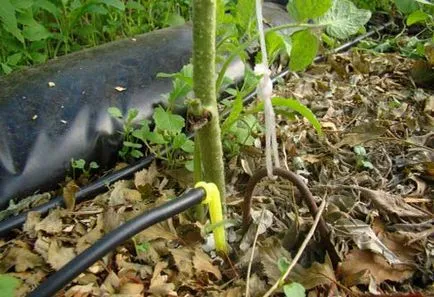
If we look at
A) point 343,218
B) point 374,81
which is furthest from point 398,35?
point 343,218

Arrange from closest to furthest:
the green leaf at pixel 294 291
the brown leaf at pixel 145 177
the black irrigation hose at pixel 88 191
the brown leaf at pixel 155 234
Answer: the green leaf at pixel 294 291, the brown leaf at pixel 155 234, the black irrigation hose at pixel 88 191, the brown leaf at pixel 145 177

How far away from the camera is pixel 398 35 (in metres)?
2.24

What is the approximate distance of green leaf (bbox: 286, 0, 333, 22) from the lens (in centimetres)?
84

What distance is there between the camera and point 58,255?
1.00 m

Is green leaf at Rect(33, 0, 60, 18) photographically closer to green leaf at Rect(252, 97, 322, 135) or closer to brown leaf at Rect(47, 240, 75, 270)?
brown leaf at Rect(47, 240, 75, 270)

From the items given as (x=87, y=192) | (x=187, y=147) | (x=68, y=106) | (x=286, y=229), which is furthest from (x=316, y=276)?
(x=68, y=106)

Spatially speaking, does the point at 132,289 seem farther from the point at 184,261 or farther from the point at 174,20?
the point at 174,20

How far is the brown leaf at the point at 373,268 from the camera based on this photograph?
0.91m

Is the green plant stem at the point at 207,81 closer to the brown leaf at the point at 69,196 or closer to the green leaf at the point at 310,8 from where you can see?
the green leaf at the point at 310,8

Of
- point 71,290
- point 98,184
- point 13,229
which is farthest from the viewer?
point 98,184

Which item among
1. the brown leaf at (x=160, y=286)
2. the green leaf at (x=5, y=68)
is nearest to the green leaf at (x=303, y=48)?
A: the brown leaf at (x=160, y=286)

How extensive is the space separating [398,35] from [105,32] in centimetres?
138

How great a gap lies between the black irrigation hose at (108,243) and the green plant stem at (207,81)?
3.7 inches

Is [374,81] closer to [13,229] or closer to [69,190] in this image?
[69,190]
